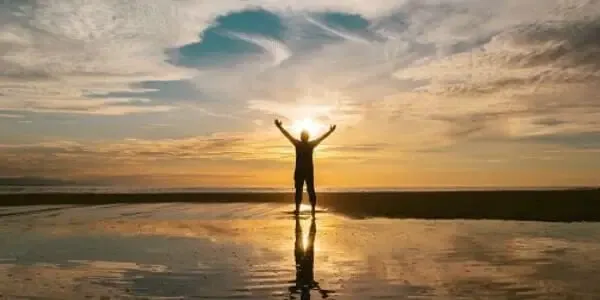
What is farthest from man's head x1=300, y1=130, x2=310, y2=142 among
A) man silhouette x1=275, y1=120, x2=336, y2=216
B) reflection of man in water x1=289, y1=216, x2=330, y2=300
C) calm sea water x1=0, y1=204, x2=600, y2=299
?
reflection of man in water x1=289, y1=216, x2=330, y2=300

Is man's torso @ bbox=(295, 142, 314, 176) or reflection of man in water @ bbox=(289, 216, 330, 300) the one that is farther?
man's torso @ bbox=(295, 142, 314, 176)

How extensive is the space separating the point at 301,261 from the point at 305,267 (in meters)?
0.79

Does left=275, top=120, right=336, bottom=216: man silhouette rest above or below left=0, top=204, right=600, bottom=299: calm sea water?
above

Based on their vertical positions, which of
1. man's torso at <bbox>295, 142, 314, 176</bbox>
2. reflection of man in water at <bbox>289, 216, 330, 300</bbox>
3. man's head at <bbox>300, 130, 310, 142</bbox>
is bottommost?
reflection of man in water at <bbox>289, 216, 330, 300</bbox>

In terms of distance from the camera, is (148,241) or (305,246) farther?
(148,241)

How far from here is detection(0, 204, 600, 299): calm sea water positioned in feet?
31.0

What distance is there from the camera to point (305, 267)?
38.7 feet

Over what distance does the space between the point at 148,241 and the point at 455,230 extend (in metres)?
8.66

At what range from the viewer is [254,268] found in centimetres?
1158

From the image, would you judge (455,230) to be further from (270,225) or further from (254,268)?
(254,268)

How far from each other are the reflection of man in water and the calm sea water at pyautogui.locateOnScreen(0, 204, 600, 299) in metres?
0.02

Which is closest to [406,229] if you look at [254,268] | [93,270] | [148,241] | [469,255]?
[469,255]

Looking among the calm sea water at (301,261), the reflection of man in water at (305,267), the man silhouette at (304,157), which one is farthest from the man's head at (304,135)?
the reflection of man in water at (305,267)

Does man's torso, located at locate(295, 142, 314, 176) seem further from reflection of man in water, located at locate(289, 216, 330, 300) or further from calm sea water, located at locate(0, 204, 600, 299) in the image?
reflection of man in water, located at locate(289, 216, 330, 300)
